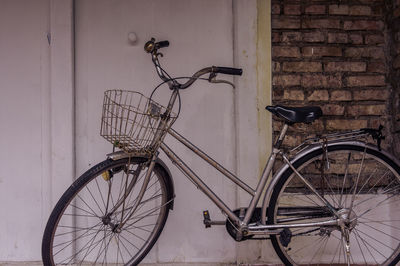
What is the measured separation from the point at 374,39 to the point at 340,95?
1.69 feet

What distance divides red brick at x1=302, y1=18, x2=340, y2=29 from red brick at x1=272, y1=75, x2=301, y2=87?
399 mm

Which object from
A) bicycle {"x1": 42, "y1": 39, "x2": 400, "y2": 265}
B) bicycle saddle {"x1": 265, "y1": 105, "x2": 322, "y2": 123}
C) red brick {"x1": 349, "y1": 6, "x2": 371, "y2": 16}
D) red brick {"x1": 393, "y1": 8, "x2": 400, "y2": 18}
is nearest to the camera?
bicycle saddle {"x1": 265, "y1": 105, "x2": 322, "y2": 123}

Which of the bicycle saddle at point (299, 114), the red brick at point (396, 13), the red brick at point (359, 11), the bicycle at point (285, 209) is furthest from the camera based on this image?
the red brick at point (359, 11)

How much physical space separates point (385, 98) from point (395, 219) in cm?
92

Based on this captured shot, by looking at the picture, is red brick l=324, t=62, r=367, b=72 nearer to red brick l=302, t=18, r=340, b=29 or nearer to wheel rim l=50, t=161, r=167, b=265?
red brick l=302, t=18, r=340, b=29

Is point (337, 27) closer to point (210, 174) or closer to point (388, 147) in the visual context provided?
point (388, 147)

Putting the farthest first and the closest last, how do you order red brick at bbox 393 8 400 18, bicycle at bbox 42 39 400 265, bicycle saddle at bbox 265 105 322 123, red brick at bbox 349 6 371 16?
1. red brick at bbox 349 6 371 16
2. red brick at bbox 393 8 400 18
3. bicycle at bbox 42 39 400 265
4. bicycle saddle at bbox 265 105 322 123

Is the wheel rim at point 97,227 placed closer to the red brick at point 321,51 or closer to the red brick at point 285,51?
the red brick at point 285,51

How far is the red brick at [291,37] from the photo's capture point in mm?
2824

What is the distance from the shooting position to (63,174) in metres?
2.79

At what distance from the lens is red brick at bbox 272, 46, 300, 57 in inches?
111

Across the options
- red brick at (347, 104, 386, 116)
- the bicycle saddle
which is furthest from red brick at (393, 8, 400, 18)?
the bicycle saddle

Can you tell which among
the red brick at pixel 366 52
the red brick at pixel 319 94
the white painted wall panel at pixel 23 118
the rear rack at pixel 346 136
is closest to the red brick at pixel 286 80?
the red brick at pixel 319 94

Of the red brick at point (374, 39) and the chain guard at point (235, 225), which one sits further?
the red brick at point (374, 39)
